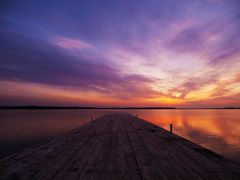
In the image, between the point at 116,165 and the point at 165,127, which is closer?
the point at 116,165

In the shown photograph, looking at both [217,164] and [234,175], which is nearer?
[234,175]

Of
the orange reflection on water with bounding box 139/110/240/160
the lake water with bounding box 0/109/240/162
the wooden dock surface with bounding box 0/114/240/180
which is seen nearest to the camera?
the wooden dock surface with bounding box 0/114/240/180

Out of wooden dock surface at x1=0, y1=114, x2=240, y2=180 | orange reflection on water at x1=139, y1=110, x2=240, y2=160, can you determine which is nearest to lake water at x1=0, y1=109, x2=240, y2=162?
orange reflection on water at x1=139, y1=110, x2=240, y2=160

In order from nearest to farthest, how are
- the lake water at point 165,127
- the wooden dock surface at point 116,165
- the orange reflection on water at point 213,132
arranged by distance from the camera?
the wooden dock surface at point 116,165
the lake water at point 165,127
the orange reflection on water at point 213,132

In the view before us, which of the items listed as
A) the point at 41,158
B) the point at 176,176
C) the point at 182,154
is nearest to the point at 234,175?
the point at 176,176

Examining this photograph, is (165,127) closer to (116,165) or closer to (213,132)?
(213,132)

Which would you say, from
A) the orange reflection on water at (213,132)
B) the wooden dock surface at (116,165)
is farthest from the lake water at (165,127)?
the wooden dock surface at (116,165)

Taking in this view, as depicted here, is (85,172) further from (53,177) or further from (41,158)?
(41,158)

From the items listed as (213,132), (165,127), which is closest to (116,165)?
(213,132)

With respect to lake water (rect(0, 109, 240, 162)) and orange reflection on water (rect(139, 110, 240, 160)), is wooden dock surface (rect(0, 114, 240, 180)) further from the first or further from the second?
orange reflection on water (rect(139, 110, 240, 160))

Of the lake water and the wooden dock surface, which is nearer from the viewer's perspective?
the wooden dock surface

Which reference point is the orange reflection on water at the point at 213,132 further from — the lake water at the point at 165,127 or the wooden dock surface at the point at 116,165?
the wooden dock surface at the point at 116,165

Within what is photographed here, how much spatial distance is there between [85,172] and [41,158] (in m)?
2.15

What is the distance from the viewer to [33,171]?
4.43 m
